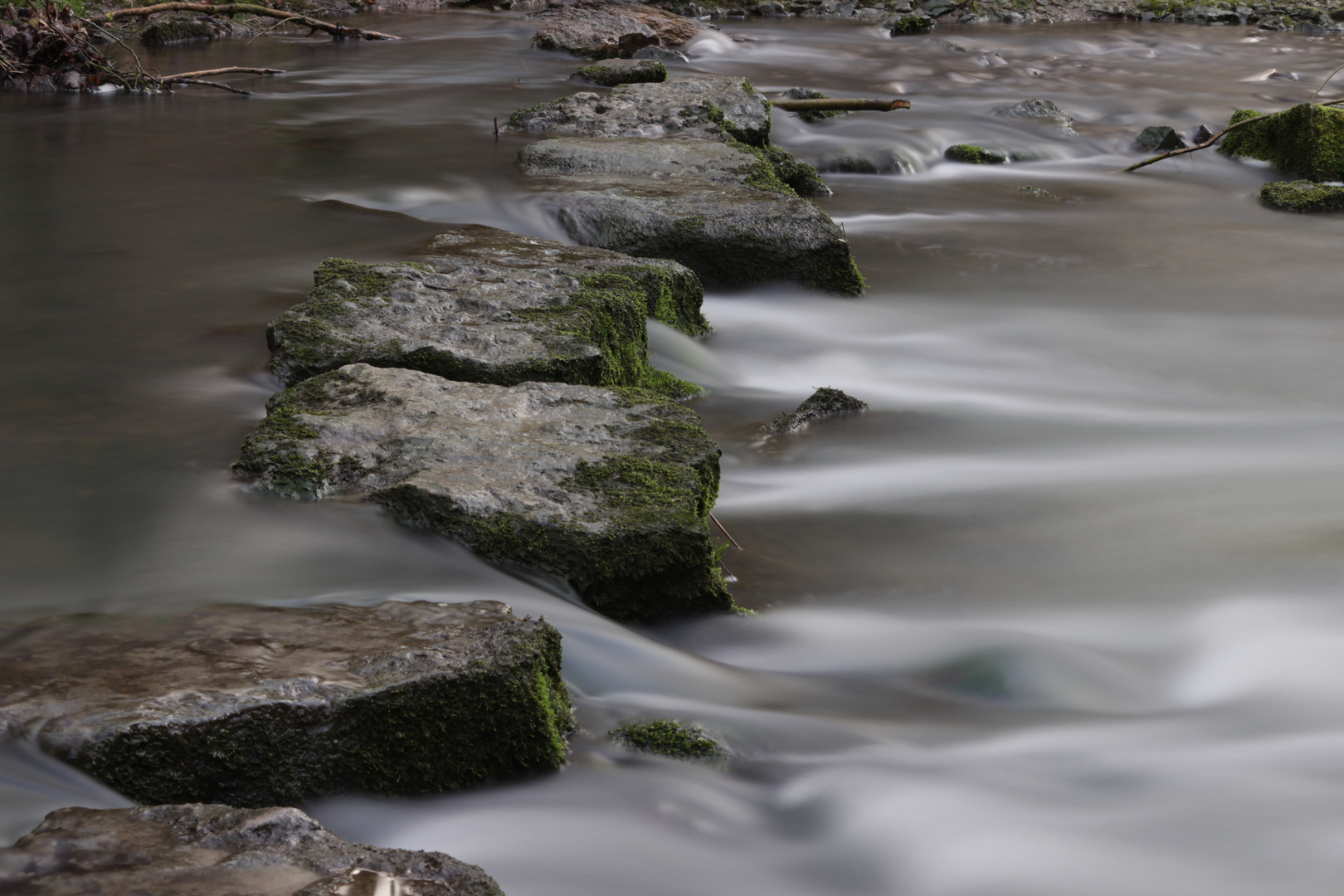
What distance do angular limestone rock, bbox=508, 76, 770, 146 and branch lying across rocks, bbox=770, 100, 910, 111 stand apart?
150 centimetres

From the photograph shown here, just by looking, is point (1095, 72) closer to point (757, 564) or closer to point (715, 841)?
point (757, 564)

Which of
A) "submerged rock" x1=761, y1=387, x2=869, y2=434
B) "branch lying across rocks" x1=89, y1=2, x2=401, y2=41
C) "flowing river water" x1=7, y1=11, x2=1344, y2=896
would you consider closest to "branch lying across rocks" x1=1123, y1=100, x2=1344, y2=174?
"flowing river water" x1=7, y1=11, x2=1344, y2=896

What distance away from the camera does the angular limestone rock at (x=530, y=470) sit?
2.61m

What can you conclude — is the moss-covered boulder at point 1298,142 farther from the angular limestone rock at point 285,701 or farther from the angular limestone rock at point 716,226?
the angular limestone rock at point 285,701

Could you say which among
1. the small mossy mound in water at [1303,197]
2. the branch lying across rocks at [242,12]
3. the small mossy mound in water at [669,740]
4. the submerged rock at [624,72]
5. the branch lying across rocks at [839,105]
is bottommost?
the small mossy mound in water at [669,740]

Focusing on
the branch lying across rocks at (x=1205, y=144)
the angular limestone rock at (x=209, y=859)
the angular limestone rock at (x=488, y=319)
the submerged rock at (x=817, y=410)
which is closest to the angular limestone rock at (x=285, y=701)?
the angular limestone rock at (x=209, y=859)

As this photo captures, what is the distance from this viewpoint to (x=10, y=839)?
61.9 inches

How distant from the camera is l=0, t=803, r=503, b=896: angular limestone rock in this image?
144 centimetres

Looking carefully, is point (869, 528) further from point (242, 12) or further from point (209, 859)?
point (242, 12)

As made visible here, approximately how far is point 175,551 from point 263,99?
7.41m

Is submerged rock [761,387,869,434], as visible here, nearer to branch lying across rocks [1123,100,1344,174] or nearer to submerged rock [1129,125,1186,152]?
branch lying across rocks [1123,100,1344,174]

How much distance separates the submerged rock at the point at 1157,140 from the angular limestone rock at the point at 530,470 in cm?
768

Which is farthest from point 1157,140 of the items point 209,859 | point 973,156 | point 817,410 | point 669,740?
point 209,859

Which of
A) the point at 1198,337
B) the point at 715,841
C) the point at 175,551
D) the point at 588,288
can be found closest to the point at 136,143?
the point at 588,288
